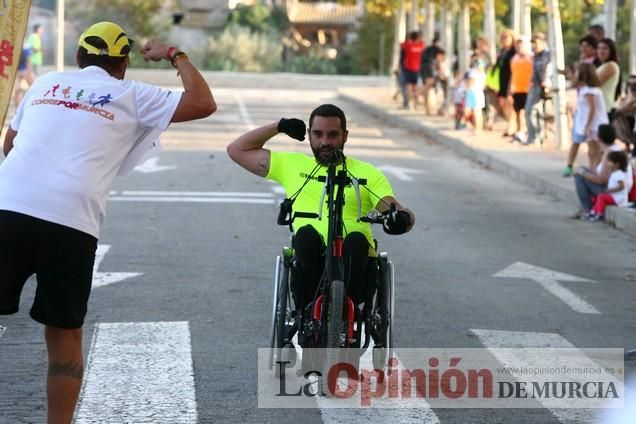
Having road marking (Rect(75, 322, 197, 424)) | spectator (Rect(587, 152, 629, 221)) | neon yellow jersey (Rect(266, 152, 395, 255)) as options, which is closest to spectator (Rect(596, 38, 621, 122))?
spectator (Rect(587, 152, 629, 221))

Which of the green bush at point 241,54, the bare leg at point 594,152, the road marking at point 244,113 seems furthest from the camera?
the green bush at point 241,54

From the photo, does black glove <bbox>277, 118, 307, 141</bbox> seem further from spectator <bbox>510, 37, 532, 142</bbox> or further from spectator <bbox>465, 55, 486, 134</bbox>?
spectator <bbox>465, 55, 486, 134</bbox>

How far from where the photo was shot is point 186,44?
7481 centimetres

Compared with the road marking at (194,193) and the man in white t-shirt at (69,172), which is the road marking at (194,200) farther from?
the man in white t-shirt at (69,172)

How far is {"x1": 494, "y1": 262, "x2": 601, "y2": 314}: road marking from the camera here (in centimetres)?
1093

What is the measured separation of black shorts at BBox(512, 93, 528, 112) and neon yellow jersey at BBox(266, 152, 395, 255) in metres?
18.9

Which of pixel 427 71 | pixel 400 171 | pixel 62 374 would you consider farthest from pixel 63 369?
pixel 427 71

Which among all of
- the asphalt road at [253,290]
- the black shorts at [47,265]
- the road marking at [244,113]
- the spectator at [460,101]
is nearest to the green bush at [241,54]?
the road marking at [244,113]

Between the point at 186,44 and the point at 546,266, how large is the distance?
207ft

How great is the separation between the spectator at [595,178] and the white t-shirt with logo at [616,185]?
6 centimetres

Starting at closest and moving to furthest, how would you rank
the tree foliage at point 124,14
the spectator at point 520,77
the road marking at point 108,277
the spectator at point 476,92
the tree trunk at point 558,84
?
the road marking at point 108,277 → the tree trunk at point 558,84 → the spectator at point 520,77 → the spectator at point 476,92 → the tree foliage at point 124,14

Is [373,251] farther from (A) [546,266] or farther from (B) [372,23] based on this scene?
(B) [372,23]

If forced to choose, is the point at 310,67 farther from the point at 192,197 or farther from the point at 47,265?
the point at 47,265

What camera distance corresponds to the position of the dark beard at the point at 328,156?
7496 millimetres
